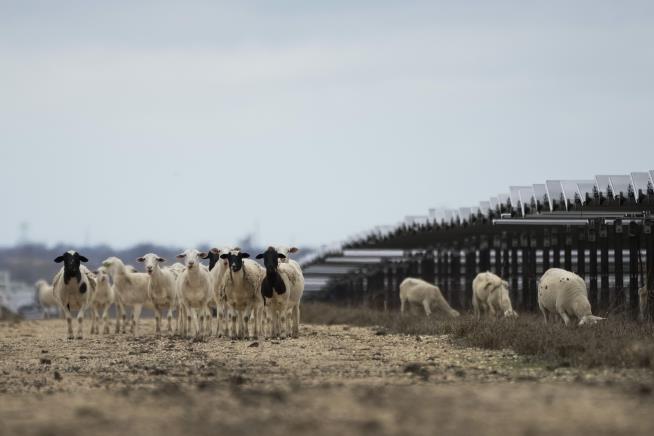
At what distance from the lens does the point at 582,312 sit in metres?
27.0

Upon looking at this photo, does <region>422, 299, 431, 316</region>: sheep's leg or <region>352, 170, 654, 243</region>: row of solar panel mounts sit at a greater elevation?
<region>352, 170, 654, 243</region>: row of solar panel mounts

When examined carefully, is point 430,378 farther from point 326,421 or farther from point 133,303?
point 133,303

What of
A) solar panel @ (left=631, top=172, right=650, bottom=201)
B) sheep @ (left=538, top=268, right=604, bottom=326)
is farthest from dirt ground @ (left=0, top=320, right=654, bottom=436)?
solar panel @ (left=631, top=172, right=650, bottom=201)

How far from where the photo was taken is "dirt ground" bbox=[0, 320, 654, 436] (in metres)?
10.5

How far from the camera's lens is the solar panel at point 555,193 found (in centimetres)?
2994

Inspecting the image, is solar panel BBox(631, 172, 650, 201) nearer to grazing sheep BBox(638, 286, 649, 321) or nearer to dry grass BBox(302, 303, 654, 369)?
dry grass BBox(302, 303, 654, 369)

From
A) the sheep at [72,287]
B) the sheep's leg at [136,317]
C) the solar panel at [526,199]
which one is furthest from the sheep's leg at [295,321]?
the solar panel at [526,199]

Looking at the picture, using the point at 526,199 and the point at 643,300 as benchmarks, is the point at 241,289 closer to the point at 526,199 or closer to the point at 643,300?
the point at 526,199

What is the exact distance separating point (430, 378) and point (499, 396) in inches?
115

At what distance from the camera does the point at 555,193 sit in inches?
1184

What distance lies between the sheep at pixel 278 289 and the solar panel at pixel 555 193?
589cm

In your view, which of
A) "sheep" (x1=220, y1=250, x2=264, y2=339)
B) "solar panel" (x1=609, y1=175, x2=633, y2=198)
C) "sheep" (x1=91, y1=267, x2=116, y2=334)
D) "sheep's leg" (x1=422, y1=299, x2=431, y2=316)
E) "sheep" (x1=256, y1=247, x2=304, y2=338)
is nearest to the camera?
"solar panel" (x1=609, y1=175, x2=633, y2=198)

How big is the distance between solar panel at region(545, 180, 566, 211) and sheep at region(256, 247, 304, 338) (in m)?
5.89

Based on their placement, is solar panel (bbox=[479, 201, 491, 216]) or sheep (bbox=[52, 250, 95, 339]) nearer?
sheep (bbox=[52, 250, 95, 339])
